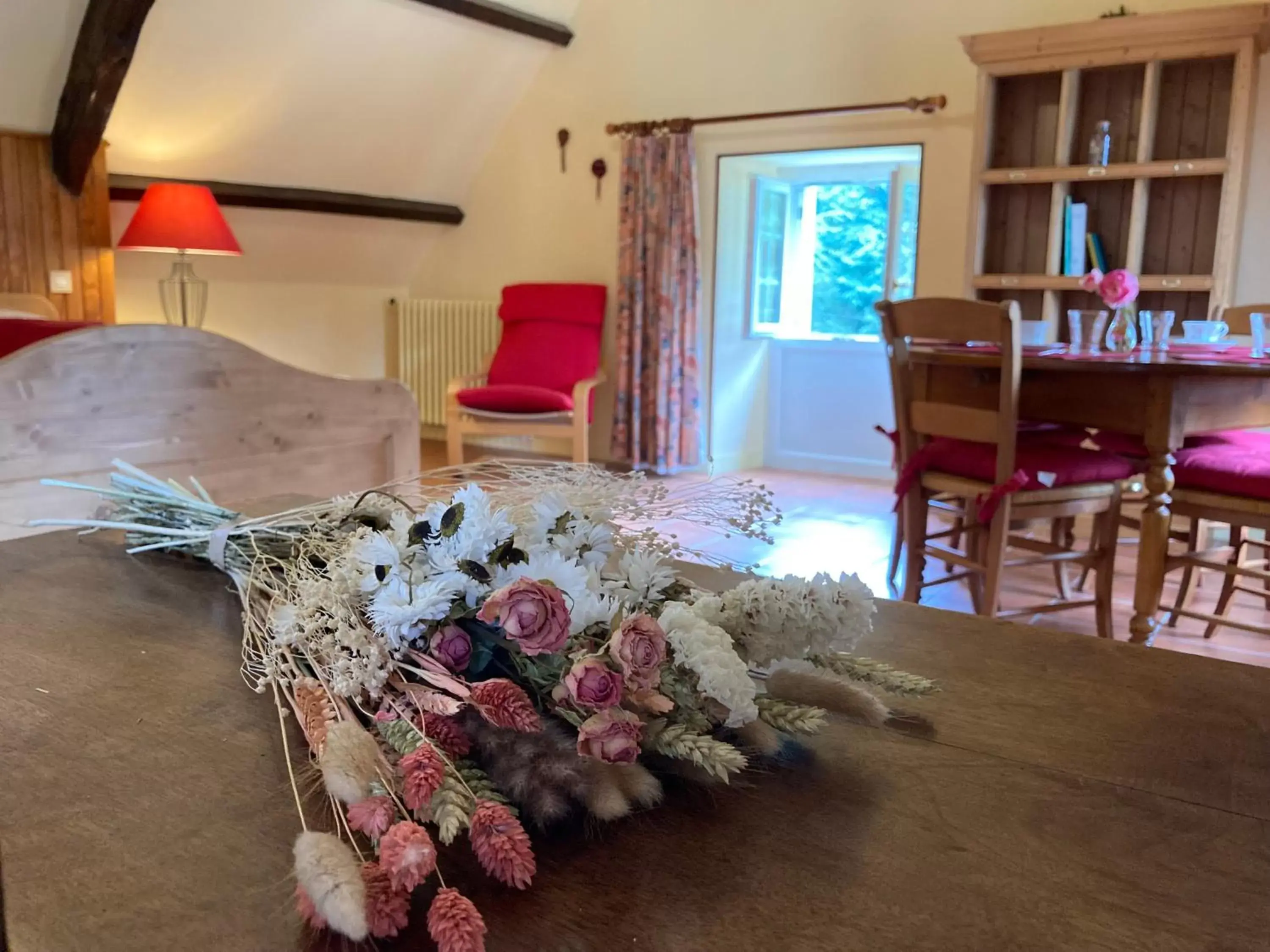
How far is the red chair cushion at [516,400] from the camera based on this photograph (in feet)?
16.8

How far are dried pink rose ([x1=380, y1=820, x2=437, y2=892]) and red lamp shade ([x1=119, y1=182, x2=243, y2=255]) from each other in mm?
4350

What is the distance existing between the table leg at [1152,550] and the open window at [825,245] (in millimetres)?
3035

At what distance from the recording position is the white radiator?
6.11 metres

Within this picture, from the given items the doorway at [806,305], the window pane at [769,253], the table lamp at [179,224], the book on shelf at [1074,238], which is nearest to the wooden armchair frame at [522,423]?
the doorway at [806,305]

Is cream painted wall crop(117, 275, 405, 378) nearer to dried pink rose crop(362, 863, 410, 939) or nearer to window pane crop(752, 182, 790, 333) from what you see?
window pane crop(752, 182, 790, 333)

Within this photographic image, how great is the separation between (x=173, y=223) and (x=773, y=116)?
9.03ft

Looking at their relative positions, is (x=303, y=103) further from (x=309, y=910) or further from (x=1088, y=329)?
(x=309, y=910)

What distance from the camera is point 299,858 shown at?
503 mm

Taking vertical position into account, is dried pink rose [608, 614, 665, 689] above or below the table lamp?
below

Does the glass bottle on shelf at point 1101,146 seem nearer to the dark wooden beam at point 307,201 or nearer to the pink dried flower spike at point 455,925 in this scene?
the dark wooden beam at point 307,201

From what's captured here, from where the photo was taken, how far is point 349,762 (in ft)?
1.93

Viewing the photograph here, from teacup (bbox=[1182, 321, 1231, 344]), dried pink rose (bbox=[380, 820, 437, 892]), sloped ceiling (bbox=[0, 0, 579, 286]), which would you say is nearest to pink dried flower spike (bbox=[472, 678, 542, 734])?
dried pink rose (bbox=[380, 820, 437, 892])

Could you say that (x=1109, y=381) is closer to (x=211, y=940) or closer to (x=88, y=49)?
(x=211, y=940)

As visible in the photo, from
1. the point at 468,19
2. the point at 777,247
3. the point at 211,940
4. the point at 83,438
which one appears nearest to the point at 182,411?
the point at 83,438
